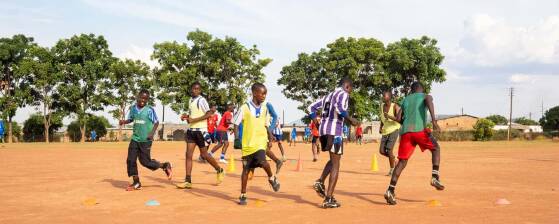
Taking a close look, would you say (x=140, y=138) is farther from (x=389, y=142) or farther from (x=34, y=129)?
(x=34, y=129)

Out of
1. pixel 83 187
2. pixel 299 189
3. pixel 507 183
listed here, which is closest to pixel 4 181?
pixel 83 187

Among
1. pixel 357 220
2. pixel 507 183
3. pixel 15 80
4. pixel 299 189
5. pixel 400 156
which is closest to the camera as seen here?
pixel 357 220

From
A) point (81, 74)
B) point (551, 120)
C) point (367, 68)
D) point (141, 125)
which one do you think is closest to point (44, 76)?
point (81, 74)

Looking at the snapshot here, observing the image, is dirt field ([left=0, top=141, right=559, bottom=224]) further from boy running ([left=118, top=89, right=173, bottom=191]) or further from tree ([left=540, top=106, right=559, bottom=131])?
tree ([left=540, top=106, right=559, bottom=131])

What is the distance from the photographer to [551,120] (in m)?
97.2

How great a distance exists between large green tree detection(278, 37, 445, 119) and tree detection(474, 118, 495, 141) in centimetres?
1098

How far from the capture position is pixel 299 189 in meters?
9.91

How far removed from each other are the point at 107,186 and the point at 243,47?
4389 cm

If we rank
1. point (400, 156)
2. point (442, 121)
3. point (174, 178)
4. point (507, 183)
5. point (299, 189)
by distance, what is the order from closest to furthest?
point (400, 156), point (299, 189), point (507, 183), point (174, 178), point (442, 121)

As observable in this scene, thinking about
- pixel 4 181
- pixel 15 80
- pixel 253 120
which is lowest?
pixel 4 181

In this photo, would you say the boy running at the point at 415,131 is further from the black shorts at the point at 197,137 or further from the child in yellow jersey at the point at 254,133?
the black shorts at the point at 197,137

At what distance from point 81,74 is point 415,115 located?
49.1 meters

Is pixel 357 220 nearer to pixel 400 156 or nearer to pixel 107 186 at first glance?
pixel 400 156

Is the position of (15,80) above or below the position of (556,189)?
above
